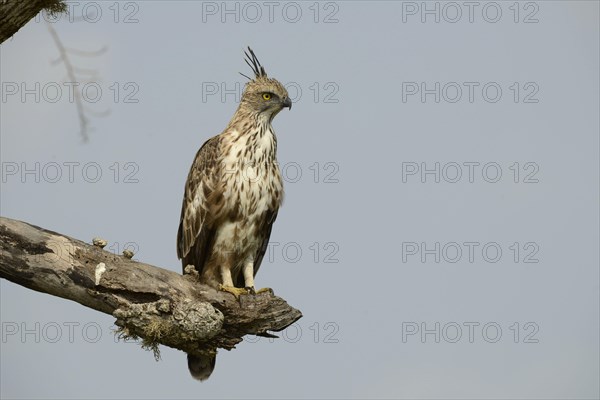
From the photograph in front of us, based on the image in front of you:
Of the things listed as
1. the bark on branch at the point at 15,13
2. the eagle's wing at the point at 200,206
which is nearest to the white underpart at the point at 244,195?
the eagle's wing at the point at 200,206

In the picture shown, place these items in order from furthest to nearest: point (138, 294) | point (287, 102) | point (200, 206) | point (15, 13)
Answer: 1. point (287, 102)
2. point (200, 206)
3. point (138, 294)
4. point (15, 13)


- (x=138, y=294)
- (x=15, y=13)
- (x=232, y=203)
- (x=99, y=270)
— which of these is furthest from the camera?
(x=232, y=203)

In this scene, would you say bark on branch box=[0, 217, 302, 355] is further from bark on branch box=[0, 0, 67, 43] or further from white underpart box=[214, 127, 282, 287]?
bark on branch box=[0, 0, 67, 43]

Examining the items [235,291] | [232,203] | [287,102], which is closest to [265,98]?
[287,102]

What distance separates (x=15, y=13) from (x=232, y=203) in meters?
2.49

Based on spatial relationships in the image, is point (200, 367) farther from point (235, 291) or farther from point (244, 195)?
point (244, 195)

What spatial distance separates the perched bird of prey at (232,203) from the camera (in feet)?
22.5

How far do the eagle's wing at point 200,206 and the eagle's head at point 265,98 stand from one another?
1.45ft

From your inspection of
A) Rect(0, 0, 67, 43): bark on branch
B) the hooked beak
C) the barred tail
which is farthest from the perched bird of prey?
Rect(0, 0, 67, 43): bark on branch

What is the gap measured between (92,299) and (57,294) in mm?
219

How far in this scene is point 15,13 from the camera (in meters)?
4.91

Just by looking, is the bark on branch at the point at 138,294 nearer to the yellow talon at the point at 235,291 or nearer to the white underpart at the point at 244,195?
the yellow talon at the point at 235,291

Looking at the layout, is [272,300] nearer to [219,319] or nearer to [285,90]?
[219,319]

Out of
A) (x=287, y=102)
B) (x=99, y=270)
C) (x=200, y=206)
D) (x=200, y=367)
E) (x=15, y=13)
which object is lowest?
(x=200, y=367)
